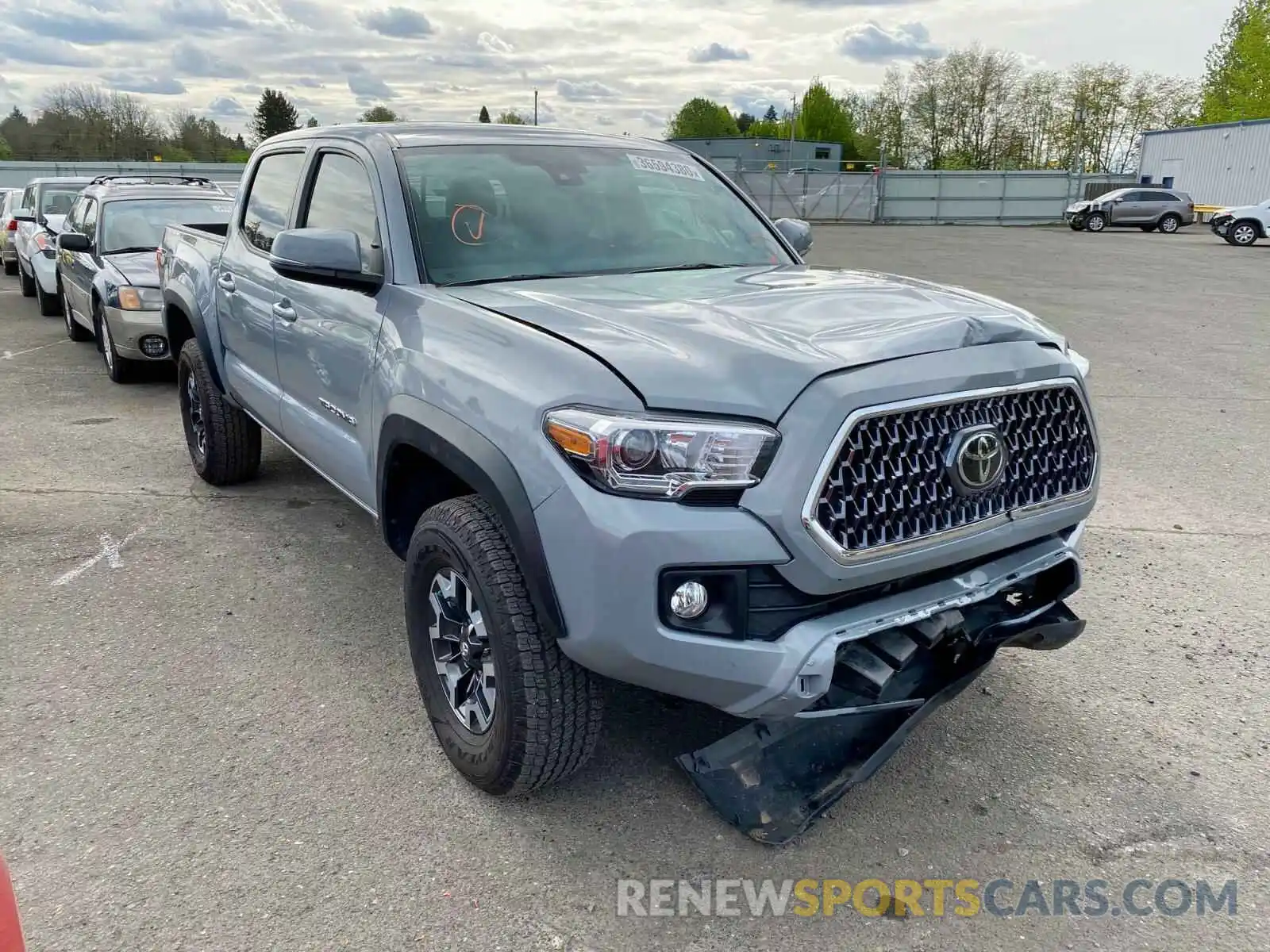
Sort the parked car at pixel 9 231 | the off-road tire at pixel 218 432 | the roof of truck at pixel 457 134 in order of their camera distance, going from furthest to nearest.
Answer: the parked car at pixel 9 231 → the off-road tire at pixel 218 432 → the roof of truck at pixel 457 134

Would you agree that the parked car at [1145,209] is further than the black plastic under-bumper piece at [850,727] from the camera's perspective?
Yes

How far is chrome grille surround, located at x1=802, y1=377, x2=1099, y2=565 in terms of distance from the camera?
7.61 ft

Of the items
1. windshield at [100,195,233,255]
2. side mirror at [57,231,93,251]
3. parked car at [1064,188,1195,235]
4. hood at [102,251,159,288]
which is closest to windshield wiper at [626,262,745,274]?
hood at [102,251,159,288]

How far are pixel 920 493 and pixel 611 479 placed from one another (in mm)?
767

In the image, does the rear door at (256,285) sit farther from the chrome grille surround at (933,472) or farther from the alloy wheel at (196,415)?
the chrome grille surround at (933,472)

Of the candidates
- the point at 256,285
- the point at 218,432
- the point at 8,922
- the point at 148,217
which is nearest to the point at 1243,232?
the point at 148,217

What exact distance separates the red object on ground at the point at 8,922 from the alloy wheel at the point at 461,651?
1359mm

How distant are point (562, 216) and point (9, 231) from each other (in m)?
15.8

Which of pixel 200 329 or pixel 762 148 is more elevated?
pixel 762 148

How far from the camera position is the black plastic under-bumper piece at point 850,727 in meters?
2.52

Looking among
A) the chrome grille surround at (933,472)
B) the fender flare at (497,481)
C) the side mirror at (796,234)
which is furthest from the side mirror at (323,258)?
the side mirror at (796,234)

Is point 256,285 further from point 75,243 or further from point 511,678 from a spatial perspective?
point 75,243

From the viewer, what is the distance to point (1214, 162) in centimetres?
4175

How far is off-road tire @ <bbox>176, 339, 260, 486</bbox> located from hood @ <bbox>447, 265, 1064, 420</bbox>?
107 inches
